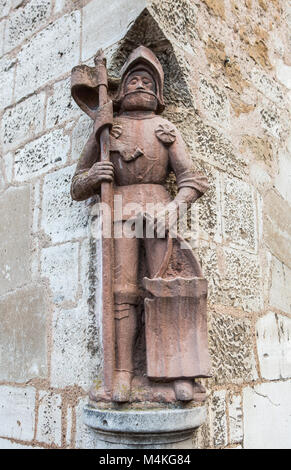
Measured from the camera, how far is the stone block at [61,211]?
6.00ft

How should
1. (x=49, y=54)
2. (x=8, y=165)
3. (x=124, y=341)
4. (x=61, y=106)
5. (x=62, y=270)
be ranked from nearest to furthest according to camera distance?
1. (x=124, y=341)
2. (x=62, y=270)
3. (x=61, y=106)
4. (x=49, y=54)
5. (x=8, y=165)

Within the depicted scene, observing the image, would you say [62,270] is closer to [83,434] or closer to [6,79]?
[83,434]

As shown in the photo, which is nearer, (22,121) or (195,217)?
(195,217)

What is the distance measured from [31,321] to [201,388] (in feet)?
2.70

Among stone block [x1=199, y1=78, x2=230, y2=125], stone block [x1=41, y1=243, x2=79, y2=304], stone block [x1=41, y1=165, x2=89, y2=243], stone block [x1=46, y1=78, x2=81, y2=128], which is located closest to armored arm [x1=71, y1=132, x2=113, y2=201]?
stone block [x1=41, y1=165, x2=89, y2=243]

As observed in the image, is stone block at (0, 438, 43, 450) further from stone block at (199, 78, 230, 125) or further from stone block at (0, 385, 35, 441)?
stone block at (199, 78, 230, 125)

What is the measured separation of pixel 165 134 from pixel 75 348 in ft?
2.83

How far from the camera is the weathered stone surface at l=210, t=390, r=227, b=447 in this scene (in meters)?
1.66

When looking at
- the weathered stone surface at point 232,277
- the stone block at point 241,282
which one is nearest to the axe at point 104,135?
the weathered stone surface at point 232,277

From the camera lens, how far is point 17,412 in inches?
74.9

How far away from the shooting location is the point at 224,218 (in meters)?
1.94

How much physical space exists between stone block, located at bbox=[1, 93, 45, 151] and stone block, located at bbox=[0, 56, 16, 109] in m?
0.07

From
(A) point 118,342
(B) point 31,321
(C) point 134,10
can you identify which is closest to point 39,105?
(C) point 134,10

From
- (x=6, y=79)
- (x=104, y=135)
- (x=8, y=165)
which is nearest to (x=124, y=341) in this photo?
(x=104, y=135)
